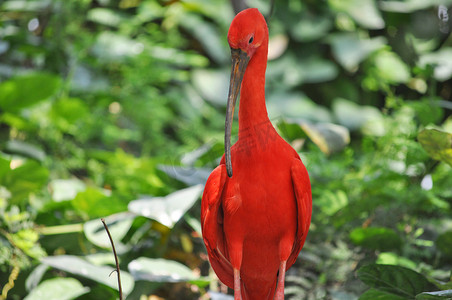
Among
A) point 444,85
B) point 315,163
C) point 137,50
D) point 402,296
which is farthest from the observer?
point 444,85

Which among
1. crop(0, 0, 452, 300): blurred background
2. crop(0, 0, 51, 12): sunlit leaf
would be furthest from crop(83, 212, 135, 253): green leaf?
crop(0, 0, 51, 12): sunlit leaf

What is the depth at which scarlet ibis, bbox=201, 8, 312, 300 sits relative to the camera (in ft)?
2.13

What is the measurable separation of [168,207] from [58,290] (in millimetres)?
337

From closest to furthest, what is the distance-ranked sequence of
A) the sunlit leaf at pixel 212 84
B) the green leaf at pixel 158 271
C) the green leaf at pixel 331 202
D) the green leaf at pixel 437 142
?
the green leaf at pixel 437 142 < the green leaf at pixel 158 271 < the green leaf at pixel 331 202 < the sunlit leaf at pixel 212 84

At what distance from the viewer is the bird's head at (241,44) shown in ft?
2.05

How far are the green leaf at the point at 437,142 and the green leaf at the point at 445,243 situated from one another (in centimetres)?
27

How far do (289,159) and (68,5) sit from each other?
6.16 ft

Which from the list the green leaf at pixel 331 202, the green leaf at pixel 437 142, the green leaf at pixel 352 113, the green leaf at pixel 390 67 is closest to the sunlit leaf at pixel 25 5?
the green leaf at pixel 352 113

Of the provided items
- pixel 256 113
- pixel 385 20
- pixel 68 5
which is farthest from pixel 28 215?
pixel 385 20

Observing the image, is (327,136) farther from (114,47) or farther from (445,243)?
(114,47)

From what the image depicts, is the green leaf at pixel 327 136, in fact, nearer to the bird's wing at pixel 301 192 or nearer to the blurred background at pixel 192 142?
the blurred background at pixel 192 142

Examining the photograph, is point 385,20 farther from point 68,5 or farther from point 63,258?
point 63,258

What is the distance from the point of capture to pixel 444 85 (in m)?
2.58

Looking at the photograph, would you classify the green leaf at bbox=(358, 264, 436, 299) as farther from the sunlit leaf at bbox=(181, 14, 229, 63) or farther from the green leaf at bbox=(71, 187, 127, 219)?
the sunlit leaf at bbox=(181, 14, 229, 63)
